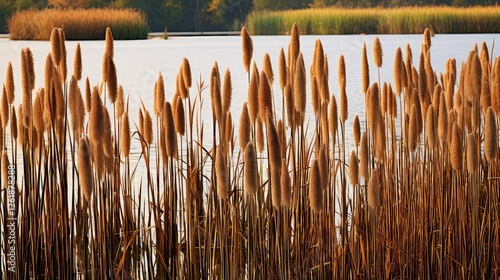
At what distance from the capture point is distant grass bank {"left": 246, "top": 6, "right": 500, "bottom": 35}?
33.1 ft

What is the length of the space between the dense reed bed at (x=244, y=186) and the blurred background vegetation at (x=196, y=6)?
209 inches

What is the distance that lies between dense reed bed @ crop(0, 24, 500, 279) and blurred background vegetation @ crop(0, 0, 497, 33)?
531cm

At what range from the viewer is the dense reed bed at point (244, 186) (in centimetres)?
187

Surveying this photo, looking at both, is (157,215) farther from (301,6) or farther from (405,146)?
(301,6)

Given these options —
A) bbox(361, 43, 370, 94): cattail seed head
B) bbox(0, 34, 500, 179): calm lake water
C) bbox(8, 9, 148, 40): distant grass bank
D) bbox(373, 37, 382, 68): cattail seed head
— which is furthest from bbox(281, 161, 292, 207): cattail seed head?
bbox(8, 9, 148, 40): distant grass bank

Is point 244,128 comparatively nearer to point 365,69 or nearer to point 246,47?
point 246,47

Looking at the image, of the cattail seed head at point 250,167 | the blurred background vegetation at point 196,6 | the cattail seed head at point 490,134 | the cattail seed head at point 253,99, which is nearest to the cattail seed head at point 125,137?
the cattail seed head at point 253,99

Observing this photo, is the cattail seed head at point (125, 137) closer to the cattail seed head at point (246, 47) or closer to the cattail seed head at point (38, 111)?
the cattail seed head at point (38, 111)

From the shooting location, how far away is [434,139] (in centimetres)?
208

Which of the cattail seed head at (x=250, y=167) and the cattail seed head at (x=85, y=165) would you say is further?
the cattail seed head at (x=85, y=165)

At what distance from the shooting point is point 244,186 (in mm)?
1897

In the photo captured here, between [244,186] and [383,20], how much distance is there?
8930 millimetres

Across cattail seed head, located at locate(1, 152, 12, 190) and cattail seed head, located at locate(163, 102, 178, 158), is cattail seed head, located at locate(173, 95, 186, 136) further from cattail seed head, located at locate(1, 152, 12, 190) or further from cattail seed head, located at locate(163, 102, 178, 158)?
cattail seed head, located at locate(1, 152, 12, 190)

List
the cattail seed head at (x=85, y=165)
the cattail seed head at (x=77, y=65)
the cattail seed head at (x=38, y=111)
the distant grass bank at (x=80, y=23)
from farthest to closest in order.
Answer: the distant grass bank at (x=80, y=23) < the cattail seed head at (x=38, y=111) < the cattail seed head at (x=77, y=65) < the cattail seed head at (x=85, y=165)
